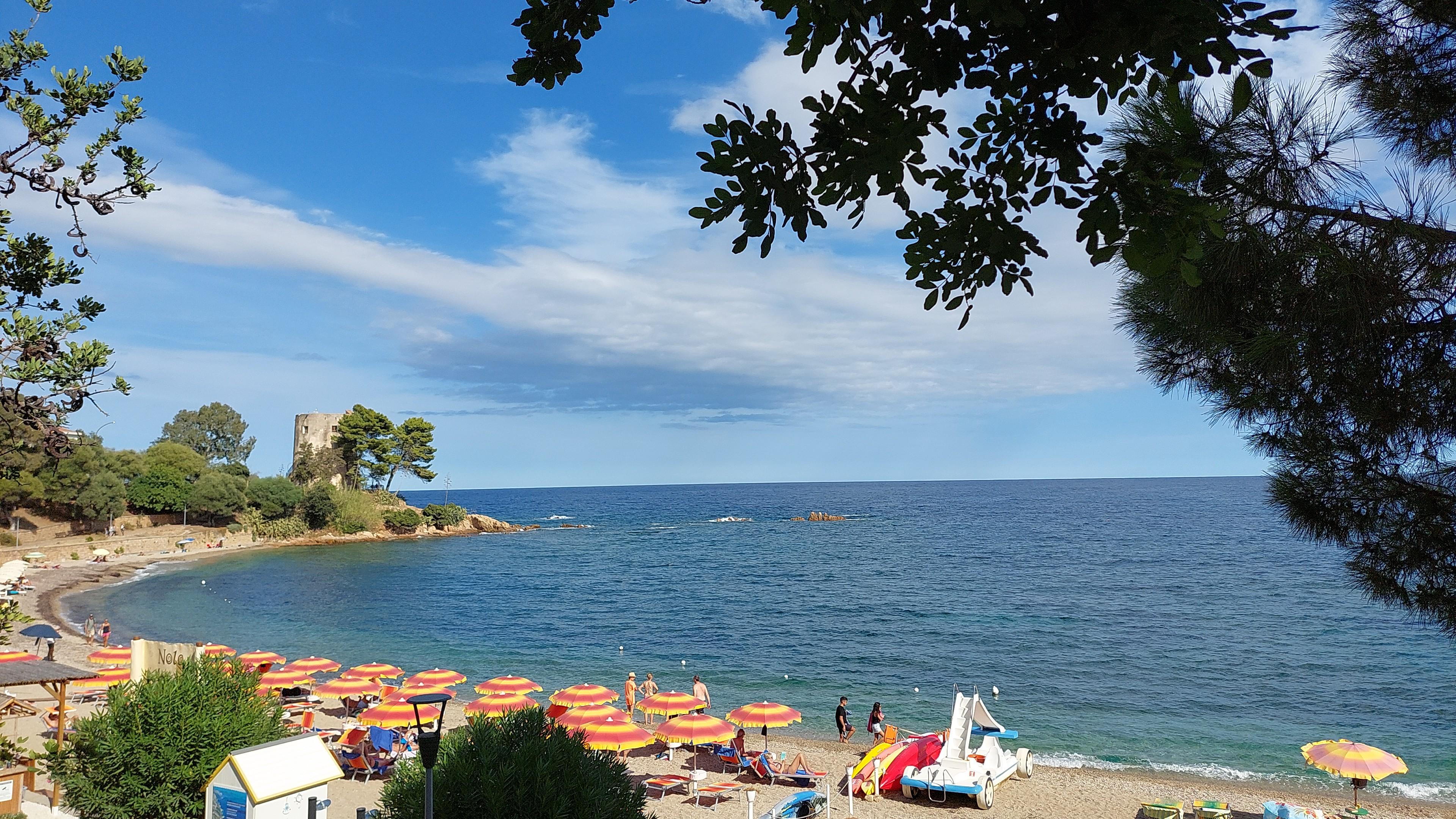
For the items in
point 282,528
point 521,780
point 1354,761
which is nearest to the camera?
point 521,780

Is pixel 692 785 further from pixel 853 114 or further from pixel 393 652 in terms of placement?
pixel 393 652

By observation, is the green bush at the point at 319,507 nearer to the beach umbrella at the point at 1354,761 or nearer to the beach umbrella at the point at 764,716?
the beach umbrella at the point at 764,716

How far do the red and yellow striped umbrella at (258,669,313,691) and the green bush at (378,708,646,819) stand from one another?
1587 cm

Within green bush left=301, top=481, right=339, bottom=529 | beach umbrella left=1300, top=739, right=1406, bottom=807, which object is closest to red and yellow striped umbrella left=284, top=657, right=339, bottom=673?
beach umbrella left=1300, top=739, right=1406, bottom=807

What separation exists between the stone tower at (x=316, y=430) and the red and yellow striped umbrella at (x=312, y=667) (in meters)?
68.0

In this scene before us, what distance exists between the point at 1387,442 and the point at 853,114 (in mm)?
5218

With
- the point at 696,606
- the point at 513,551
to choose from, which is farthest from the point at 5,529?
the point at 696,606

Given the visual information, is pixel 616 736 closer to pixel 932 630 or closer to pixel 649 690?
pixel 649 690

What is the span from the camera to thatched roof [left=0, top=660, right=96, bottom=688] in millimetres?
10516

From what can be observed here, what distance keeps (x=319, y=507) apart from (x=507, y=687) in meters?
64.6

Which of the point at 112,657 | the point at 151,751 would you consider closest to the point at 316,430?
the point at 112,657

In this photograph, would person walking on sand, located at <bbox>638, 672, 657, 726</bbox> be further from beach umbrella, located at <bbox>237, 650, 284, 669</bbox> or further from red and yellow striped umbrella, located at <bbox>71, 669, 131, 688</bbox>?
red and yellow striped umbrella, located at <bbox>71, 669, 131, 688</bbox>

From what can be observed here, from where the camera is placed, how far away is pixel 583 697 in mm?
19516

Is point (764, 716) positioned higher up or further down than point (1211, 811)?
higher up
